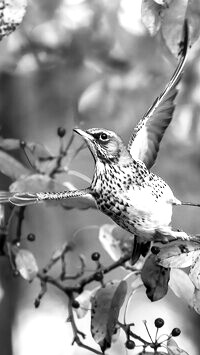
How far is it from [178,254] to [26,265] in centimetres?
31

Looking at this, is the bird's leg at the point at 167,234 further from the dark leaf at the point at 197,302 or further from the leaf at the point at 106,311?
the leaf at the point at 106,311

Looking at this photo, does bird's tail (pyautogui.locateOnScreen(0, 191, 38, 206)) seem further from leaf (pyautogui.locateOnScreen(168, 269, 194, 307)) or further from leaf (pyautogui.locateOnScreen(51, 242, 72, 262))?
leaf (pyautogui.locateOnScreen(51, 242, 72, 262))

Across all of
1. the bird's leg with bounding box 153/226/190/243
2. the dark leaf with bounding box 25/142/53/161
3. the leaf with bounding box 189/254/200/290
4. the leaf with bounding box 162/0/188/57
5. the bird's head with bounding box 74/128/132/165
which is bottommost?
the leaf with bounding box 189/254/200/290

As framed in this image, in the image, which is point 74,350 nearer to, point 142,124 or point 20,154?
point 20,154

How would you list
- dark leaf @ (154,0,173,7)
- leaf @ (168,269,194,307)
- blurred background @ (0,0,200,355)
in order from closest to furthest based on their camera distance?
dark leaf @ (154,0,173,7)
leaf @ (168,269,194,307)
blurred background @ (0,0,200,355)

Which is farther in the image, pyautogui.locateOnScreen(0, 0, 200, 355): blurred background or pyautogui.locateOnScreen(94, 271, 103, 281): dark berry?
pyautogui.locateOnScreen(0, 0, 200, 355): blurred background

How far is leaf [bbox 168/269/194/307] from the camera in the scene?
849 mm

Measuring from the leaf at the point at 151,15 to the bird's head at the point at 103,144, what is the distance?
0.16 m

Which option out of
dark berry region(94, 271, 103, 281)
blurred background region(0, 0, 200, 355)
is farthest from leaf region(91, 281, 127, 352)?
blurred background region(0, 0, 200, 355)

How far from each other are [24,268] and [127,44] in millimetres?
978

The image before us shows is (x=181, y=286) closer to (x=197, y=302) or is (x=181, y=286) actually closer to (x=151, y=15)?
(x=197, y=302)

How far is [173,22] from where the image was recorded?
30.5 inches

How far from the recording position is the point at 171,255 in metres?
0.71

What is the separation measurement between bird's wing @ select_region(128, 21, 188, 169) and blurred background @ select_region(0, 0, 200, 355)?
0.90 meters
